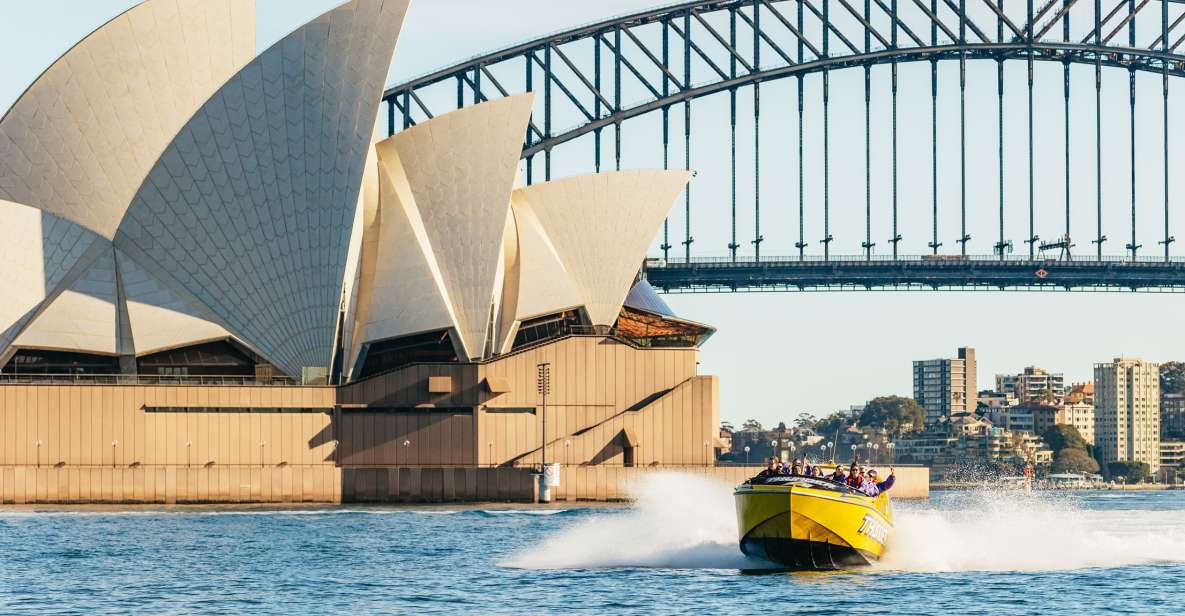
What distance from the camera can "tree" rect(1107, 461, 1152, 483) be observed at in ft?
569

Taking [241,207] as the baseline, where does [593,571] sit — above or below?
below

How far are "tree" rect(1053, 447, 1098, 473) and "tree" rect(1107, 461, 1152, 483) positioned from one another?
1.63 m

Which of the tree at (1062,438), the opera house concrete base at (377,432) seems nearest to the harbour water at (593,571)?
the opera house concrete base at (377,432)

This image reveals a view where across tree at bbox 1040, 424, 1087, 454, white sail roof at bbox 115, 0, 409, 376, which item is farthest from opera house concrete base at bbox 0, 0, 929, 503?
tree at bbox 1040, 424, 1087, 454

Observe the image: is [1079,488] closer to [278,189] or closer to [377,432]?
[377,432]

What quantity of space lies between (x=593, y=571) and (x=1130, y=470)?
142409 mm

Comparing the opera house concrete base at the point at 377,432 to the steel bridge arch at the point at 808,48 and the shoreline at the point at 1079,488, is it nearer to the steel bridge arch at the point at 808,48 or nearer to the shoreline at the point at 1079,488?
the steel bridge arch at the point at 808,48

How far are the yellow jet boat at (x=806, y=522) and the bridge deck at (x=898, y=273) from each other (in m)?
60.0

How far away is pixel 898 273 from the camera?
317 feet

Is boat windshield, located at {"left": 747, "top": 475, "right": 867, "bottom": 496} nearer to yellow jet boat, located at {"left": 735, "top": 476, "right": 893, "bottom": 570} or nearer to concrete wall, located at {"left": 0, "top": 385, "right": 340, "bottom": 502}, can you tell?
yellow jet boat, located at {"left": 735, "top": 476, "right": 893, "bottom": 570}

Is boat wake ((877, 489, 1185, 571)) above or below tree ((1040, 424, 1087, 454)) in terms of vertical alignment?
above

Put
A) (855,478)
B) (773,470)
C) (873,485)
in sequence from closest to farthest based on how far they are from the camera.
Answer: (773,470) → (855,478) → (873,485)

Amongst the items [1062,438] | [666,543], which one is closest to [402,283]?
[666,543]

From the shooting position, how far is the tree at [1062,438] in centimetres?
17738
